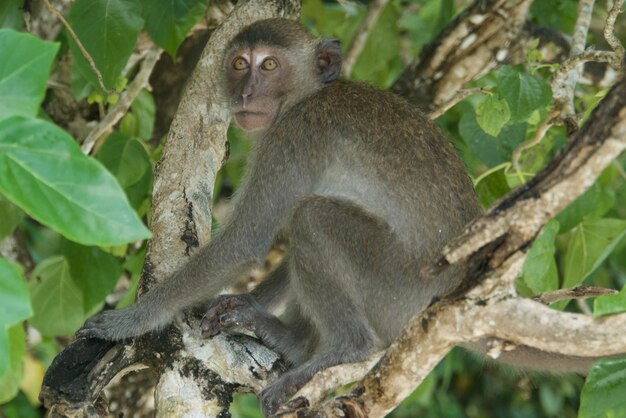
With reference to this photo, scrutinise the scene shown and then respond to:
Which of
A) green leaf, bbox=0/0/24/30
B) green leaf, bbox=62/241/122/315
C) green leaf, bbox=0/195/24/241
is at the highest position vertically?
green leaf, bbox=0/0/24/30

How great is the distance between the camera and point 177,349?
4.29 metres

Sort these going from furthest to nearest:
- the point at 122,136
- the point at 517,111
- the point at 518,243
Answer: the point at 122,136 → the point at 517,111 → the point at 518,243

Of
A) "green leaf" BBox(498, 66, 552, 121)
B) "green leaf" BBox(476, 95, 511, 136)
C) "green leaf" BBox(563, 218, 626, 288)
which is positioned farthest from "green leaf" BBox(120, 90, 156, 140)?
"green leaf" BBox(563, 218, 626, 288)

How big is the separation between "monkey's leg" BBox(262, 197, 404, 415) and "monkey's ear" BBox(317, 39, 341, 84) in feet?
4.57

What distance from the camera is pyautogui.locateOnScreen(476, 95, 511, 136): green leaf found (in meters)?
5.14

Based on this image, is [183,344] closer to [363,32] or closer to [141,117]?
[141,117]

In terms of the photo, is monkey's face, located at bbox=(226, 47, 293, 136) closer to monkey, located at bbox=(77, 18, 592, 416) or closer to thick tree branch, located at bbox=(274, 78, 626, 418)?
monkey, located at bbox=(77, 18, 592, 416)

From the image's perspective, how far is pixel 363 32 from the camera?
758cm

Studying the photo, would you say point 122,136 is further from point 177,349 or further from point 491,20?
point 491,20

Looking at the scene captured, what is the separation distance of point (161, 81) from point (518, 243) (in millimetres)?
5150

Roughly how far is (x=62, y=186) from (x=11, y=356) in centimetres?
200

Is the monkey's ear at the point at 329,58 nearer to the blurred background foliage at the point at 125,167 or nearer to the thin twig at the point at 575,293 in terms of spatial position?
the blurred background foliage at the point at 125,167

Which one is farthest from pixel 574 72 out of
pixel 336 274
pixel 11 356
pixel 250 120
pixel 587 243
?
pixel 11 356

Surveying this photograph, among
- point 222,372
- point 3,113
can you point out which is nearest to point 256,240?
point 222,372
